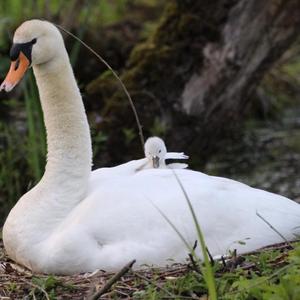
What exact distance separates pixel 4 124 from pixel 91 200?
3895mm

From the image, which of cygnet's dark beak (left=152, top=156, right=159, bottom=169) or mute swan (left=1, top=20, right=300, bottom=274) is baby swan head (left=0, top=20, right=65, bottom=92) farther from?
cygnet's dark beak (left=152, top=156, right=159, bottom=169)

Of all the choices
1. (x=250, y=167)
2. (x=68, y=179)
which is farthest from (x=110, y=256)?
(x=250, y=167)

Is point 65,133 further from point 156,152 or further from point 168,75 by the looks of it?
point 168,75

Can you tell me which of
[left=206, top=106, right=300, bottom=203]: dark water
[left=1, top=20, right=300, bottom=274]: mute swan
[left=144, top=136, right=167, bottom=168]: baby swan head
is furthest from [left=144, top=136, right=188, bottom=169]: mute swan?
[left=206, top=106, right=300, bottom=203]: dark water

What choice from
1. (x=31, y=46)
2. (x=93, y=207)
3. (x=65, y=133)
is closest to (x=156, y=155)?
(x=65, y=133)

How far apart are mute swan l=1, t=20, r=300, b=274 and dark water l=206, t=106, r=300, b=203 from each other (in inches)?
145

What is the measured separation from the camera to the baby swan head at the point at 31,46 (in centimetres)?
555

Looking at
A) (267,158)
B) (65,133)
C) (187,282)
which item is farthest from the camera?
(267,158)

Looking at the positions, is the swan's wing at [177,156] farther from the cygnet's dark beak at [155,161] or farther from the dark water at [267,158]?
the dark water at [267,158]

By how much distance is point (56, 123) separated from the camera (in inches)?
237

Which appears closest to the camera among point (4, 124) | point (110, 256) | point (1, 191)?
point (110, 256)

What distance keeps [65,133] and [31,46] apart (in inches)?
25.0

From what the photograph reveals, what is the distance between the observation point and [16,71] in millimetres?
5535

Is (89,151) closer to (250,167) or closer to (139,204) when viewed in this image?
(139,204)
